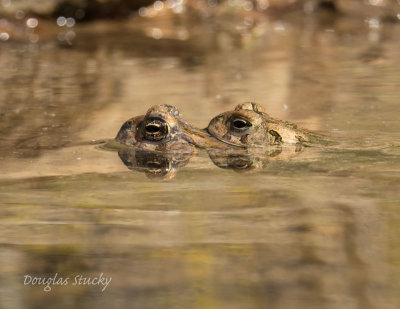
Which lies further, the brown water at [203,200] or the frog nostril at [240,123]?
the frog nostril at [240,123]

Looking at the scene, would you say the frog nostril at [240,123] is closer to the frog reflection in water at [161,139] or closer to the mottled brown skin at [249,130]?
the mottled brown skin at [249,130]

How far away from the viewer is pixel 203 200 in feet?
14.5

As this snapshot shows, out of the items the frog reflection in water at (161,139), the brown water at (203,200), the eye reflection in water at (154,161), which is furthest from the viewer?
the frog reflection in water at (161,139)

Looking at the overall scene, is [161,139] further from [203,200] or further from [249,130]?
[203,200]

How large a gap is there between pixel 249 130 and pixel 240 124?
3.2 inches

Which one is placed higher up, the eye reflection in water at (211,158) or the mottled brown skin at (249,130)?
the mottled brown skin at (249,130)

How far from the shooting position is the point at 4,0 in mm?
12430

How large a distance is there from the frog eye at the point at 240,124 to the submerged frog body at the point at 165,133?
17 centimetres

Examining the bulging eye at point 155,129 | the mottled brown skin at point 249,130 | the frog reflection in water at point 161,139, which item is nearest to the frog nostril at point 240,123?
the mottled brown skin at point 249,130

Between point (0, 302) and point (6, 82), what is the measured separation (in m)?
5.74

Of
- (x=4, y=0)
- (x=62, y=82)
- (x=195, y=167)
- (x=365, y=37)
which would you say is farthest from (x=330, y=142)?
(x=4, y=0)

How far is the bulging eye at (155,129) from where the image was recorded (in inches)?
217
